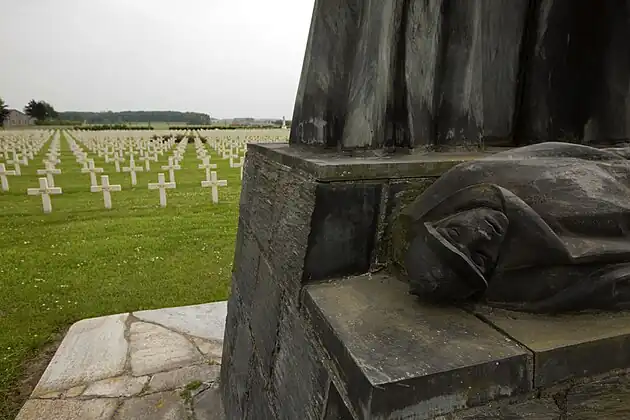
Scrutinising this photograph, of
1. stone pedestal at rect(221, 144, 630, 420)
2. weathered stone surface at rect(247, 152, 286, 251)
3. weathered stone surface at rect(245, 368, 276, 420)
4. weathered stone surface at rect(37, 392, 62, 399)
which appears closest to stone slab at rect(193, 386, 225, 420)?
stone pedestal at rect(221, 144, 630, 420)

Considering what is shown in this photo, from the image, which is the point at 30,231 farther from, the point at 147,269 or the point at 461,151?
the point at 461,151

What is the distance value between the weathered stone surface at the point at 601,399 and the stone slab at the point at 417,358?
14 centimetres

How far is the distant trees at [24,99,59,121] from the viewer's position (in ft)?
214

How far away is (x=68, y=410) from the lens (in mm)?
2477

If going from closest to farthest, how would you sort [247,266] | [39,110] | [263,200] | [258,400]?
[258,400] < [263,200] < [247,266] < [39,110]

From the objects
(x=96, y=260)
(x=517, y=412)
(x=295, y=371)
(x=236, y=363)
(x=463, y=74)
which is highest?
(x=463, y=74)

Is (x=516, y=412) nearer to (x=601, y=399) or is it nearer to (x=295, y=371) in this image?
(x=601, y=399)

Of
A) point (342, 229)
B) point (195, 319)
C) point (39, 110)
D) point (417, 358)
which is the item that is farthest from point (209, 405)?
point (39, 110)

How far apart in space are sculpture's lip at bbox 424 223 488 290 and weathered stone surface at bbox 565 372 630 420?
12.1 inches

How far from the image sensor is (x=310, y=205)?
1.41 m

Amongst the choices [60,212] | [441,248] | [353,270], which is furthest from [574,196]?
[60,212]

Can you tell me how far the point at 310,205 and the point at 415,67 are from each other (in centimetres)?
72

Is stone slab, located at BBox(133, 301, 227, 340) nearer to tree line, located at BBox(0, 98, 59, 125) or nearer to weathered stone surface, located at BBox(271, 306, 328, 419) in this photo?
weathered stone surface, located at BBox(271, 306, 328, 419)

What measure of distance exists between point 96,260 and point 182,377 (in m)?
3.61
